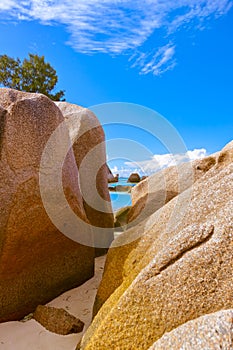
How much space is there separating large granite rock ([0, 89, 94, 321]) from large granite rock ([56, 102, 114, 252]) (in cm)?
148

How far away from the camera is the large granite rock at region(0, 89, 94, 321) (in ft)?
11.9

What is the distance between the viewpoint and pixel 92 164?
20.2 feet

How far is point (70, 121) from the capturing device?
616cm

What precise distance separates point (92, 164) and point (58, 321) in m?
3.31

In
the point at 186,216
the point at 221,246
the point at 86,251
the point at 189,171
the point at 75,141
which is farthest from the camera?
the point at 75,141

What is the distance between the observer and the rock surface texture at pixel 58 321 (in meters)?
3.45

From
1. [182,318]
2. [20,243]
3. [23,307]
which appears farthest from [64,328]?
[182,318]

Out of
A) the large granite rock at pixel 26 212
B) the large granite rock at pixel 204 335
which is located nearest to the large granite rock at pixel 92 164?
the large granite rock at pixel 26 212

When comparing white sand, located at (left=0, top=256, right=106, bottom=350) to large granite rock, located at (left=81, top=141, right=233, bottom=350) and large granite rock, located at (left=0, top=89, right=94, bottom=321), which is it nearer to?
large granite rock, located at (left=0, top=89, right=94, bottom=321)

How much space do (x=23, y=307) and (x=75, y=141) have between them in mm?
3155

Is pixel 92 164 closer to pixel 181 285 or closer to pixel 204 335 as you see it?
pixel 181 285

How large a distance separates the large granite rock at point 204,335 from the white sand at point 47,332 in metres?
1.87

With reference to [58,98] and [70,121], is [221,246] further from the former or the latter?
[58,98]

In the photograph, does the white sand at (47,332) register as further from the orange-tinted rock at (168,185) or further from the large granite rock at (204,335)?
the large granite rock at (204,335)
